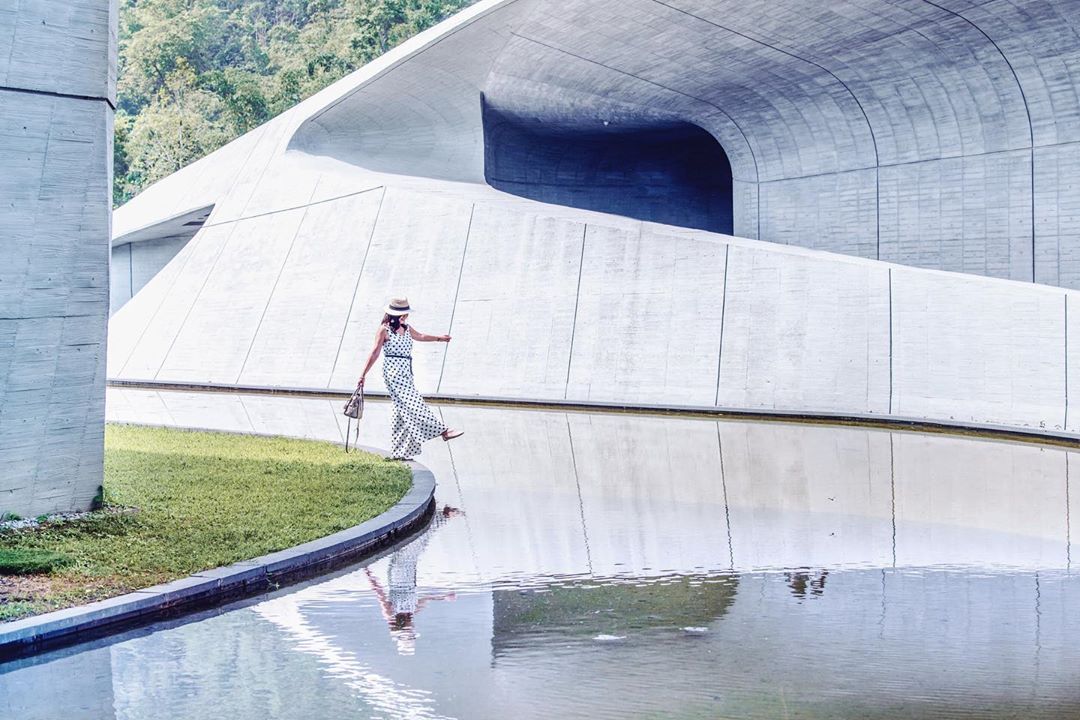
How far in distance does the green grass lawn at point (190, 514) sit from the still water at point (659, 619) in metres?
0.53

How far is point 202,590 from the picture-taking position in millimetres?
6480

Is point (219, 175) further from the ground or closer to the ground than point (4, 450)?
further from the ground

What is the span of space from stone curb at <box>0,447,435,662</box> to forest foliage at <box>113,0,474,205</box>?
53.5 metres

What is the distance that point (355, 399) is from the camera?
38.7 ft

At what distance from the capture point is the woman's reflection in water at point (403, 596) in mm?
5777

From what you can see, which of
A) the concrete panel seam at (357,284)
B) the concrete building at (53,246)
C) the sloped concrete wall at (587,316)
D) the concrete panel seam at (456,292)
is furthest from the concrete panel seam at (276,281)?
the concrete building at (53,246)

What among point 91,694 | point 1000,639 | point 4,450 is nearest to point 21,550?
point 4,450

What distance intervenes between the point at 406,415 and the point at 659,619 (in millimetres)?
5946

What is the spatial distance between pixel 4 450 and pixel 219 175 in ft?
70.0

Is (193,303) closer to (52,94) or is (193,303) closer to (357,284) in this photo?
(357,284)

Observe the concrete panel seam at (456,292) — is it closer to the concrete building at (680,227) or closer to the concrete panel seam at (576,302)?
the concrete building at (680,227)

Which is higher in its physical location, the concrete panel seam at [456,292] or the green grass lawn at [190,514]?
the concrete panel seam at [456,292]

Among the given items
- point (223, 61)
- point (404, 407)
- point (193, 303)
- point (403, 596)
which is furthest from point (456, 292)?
point (223, 61)

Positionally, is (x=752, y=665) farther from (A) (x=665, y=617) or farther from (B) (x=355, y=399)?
(B) (x=355, y=399)
